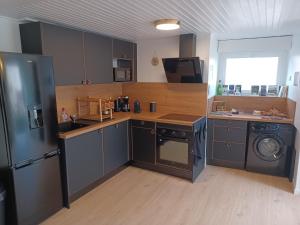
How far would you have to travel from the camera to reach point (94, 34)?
2.94 meters

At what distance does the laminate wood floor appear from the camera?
225cm

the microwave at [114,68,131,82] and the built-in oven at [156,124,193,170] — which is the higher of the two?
the microwave at [114,68,131,82]

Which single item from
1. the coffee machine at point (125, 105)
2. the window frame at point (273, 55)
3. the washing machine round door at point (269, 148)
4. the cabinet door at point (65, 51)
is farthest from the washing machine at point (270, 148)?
the cabinet door at point (65, 51)

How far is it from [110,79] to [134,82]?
0.72 metres

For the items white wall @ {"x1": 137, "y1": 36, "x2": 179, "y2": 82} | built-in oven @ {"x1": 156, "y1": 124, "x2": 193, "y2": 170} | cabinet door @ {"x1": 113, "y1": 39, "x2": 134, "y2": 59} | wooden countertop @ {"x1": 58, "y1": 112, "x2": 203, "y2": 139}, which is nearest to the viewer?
wooden countertop @ {"x1": 58, "y1": 112, "x2": 203, "y2": 139}

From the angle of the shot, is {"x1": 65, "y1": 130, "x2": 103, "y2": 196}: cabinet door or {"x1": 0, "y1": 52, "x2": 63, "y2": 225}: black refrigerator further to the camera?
{"x1": 65, "y1": 130, "x2": 103, "y2": 196}: cabinet door

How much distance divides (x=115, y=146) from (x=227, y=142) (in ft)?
5.69

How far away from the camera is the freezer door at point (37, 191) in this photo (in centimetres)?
196

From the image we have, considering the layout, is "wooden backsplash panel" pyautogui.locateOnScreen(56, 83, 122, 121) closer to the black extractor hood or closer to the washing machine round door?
the black extractor hood

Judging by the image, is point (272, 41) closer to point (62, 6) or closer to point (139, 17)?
point (139, 17)

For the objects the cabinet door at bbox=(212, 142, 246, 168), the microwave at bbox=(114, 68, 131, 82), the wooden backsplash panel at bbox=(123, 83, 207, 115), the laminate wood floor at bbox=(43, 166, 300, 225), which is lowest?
the laminate wood floor at bbox=(43, 166, 300, 225)

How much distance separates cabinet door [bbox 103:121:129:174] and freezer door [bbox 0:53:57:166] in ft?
2.65

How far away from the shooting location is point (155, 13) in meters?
2.15

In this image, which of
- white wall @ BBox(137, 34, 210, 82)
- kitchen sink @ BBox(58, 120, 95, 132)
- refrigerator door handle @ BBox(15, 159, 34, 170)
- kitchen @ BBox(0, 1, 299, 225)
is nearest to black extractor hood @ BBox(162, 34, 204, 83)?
kitchen @ BBox(0, 1, 299, 225)
